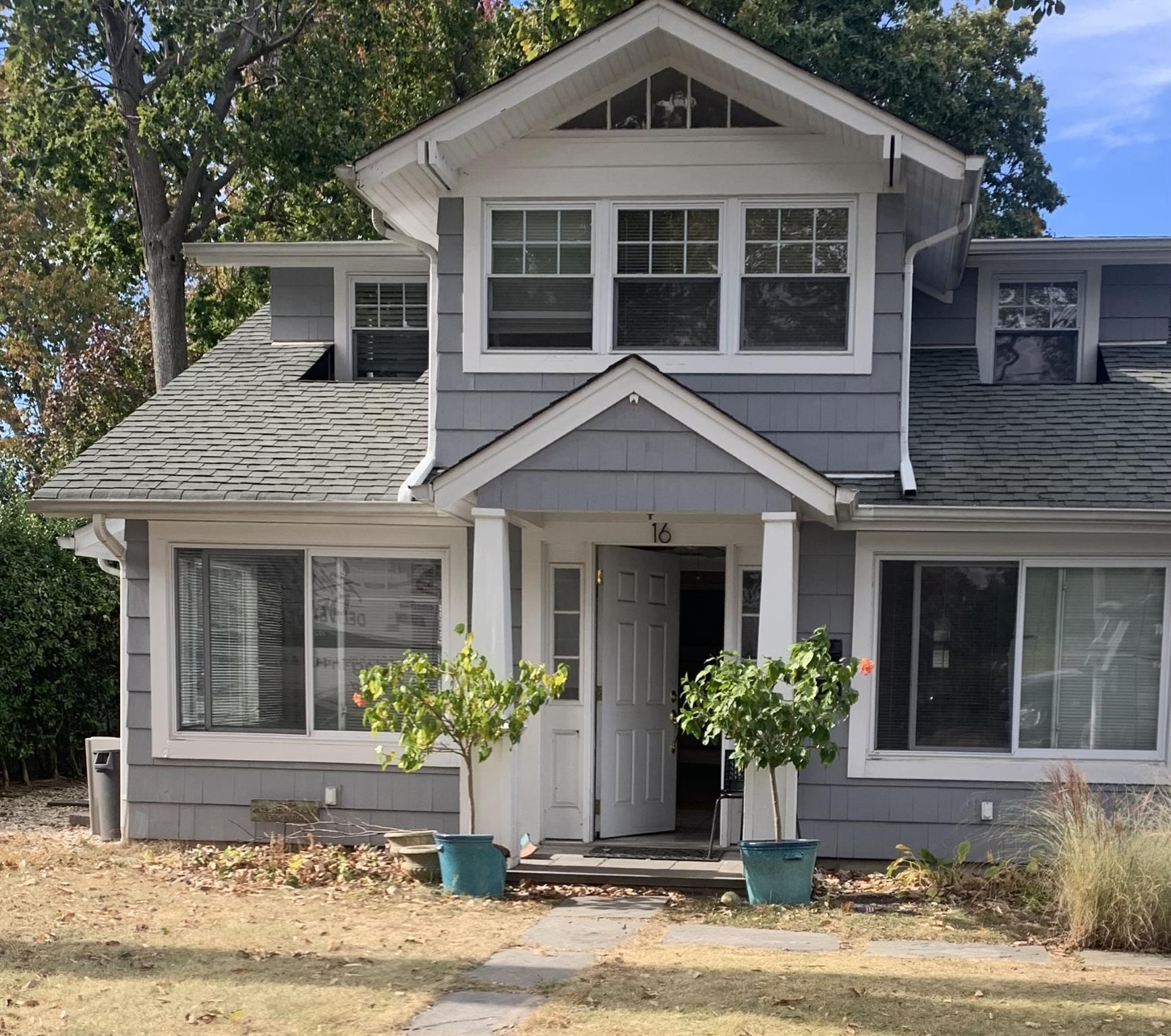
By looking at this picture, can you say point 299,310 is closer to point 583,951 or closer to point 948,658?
point 948,658

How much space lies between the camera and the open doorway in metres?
9.59

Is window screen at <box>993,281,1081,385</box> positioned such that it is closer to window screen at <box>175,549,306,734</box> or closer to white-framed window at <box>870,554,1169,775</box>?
white-framed window at <box>870,554,1169,775</box>

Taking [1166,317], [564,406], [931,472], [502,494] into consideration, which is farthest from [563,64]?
[1166,317]

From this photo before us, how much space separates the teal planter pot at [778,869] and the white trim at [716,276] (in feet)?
11.3

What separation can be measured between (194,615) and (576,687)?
9.81 feet

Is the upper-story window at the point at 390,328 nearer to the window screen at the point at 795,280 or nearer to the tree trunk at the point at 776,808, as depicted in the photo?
the window screen at the point at 795,280

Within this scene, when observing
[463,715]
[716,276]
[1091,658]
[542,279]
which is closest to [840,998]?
[463,715]

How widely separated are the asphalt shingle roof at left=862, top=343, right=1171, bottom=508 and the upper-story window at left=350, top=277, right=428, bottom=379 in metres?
4.38

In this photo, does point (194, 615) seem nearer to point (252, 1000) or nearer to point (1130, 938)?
point (252, 1000)

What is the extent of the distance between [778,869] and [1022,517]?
9.62 feet

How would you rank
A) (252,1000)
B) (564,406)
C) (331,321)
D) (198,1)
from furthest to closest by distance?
1. (198,1)
2. (331,321)
3. (564,406)
4. (252,1000)

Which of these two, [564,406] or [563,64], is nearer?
[564,406]

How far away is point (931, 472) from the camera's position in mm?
9078

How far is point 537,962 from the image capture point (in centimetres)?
635
